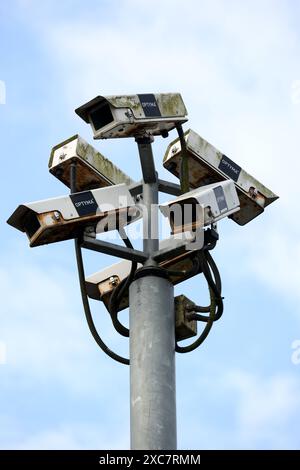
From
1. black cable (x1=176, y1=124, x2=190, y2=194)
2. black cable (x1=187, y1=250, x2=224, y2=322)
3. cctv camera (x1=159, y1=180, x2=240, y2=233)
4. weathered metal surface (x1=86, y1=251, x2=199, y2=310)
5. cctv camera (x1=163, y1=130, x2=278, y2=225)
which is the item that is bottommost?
black cable (x1=187, y1=250, x2=224, y2=322)

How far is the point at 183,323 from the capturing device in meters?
8.85

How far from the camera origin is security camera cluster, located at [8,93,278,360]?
8828mm

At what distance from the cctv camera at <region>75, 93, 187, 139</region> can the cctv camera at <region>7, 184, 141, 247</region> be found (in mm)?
376

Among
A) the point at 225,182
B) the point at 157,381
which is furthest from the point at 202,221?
the point at 157,381

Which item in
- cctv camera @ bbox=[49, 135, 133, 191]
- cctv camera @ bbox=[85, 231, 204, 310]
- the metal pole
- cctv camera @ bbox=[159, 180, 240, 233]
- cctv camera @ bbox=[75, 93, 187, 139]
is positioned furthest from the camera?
cctv camera @ bbox=[49, 135, 133, 191]

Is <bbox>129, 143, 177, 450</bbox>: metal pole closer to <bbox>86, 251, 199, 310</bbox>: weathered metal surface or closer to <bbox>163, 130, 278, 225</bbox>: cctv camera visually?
<bbox>86, 251, 199, 310</bbox>: weathered metal surface

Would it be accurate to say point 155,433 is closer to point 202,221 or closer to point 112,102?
point 202,221

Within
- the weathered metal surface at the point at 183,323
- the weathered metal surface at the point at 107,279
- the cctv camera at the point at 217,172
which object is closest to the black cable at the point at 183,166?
the cctv camera at the point at 217,172

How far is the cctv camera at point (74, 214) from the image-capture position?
8.86 meters

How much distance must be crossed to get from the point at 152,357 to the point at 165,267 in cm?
120

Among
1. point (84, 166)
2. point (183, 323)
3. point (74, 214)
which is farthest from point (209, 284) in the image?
point (84, 166)

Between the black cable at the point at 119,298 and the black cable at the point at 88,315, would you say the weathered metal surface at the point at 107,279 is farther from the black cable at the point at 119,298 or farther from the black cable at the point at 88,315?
the black cable at the point at 88,315

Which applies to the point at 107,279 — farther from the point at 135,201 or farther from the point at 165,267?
the point at 135,201

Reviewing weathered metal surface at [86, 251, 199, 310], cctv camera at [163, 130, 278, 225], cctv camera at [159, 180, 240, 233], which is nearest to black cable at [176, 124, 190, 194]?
cctv camera at [163, 130, 278, 225]
